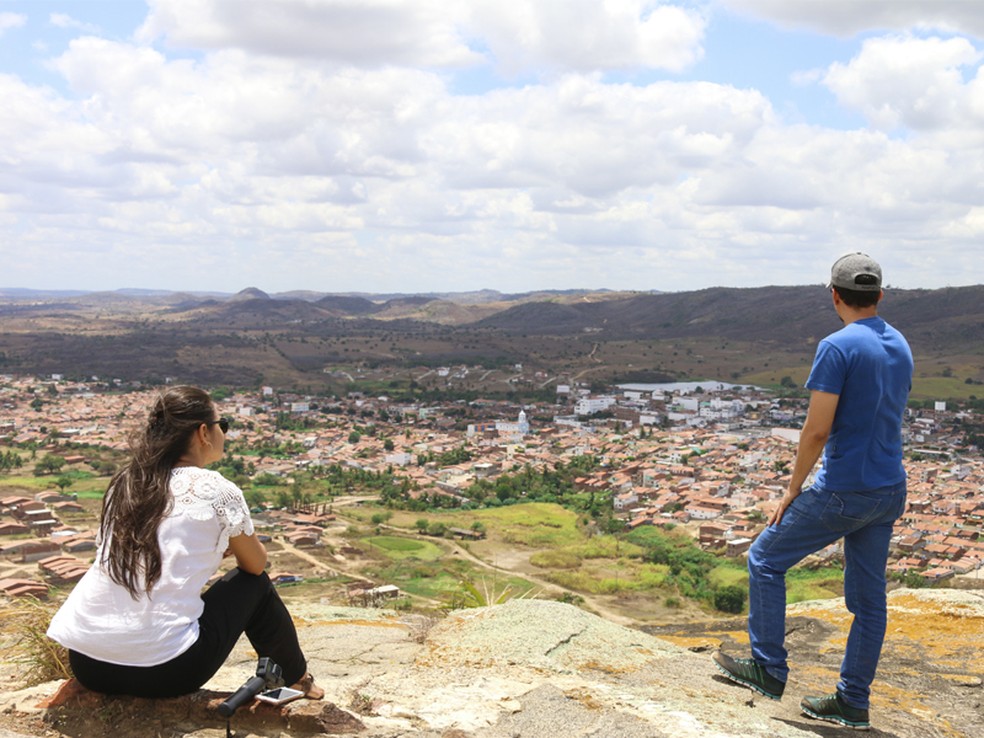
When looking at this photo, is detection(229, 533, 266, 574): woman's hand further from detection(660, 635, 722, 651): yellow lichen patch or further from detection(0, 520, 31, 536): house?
detection(0, 520, 31, 536): house

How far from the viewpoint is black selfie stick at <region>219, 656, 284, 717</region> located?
9.37 ft

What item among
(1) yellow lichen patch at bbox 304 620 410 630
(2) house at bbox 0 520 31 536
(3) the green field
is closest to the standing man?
(1) yellow lichen patch at bbox 304 620 410 630

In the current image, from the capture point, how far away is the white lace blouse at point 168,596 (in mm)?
2799

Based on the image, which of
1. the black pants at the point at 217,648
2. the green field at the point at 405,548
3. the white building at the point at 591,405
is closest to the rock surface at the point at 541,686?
the black pants at the point at 217,648

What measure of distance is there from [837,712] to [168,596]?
2814mm

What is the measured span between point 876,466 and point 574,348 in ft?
334

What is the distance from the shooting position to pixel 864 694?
142 inches

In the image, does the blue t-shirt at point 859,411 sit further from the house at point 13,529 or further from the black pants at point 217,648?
the house at point 13,529

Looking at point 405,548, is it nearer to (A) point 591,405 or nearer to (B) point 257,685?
(B) point 257,685

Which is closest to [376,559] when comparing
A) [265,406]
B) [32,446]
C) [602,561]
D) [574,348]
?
[602,561]

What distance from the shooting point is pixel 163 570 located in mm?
2811

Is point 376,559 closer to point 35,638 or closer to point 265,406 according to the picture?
point 35,638

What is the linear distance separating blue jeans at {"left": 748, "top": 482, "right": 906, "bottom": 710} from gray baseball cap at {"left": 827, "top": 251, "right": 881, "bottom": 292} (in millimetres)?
869

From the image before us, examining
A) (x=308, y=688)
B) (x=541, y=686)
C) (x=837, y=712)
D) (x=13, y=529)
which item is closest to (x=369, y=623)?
(x=541, y=686)
